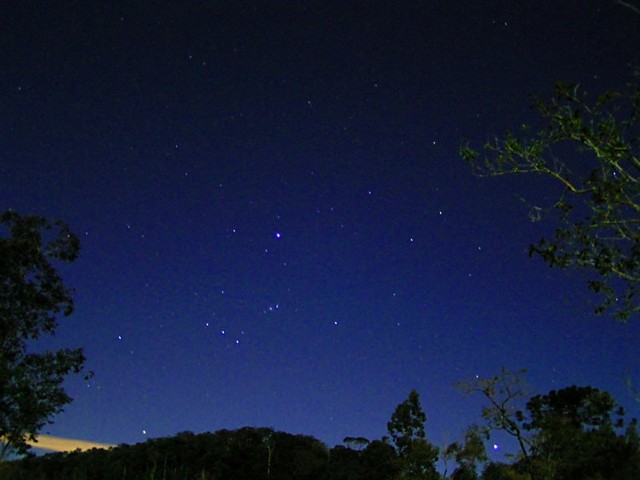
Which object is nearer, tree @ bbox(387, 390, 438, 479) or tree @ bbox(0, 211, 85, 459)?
tree @ bbox(0, 211, 85, 459)

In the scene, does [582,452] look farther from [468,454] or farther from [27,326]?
[27,326]

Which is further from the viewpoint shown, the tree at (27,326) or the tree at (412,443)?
the tree at (412,443)

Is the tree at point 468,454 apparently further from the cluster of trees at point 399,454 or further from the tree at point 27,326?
the tree at point 27,326

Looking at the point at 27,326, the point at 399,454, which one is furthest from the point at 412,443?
the point at 27,326

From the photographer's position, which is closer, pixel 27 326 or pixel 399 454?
pixel 27 326

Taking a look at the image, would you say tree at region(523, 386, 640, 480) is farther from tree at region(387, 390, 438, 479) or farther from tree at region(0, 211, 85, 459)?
tree at region(0, 211, 85, 459)

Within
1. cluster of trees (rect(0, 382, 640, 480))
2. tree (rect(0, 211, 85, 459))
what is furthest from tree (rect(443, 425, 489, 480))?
tree (rect(0, 211, 85, 459))

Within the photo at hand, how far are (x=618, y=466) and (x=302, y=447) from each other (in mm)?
33502

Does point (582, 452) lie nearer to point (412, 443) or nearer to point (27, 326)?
point (412, 443)

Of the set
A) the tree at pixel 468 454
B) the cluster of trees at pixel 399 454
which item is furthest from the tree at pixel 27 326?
the tree at pixel 468 454

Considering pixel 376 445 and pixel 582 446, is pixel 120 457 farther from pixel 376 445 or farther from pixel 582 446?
pixel 582 446

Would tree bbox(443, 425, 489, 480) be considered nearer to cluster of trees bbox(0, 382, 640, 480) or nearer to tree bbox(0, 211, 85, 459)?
cluster of trees bbox(0, 382, 640, 480)

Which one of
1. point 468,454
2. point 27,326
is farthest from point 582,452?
point 27,326

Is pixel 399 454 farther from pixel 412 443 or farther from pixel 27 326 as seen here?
pixel 27 326
